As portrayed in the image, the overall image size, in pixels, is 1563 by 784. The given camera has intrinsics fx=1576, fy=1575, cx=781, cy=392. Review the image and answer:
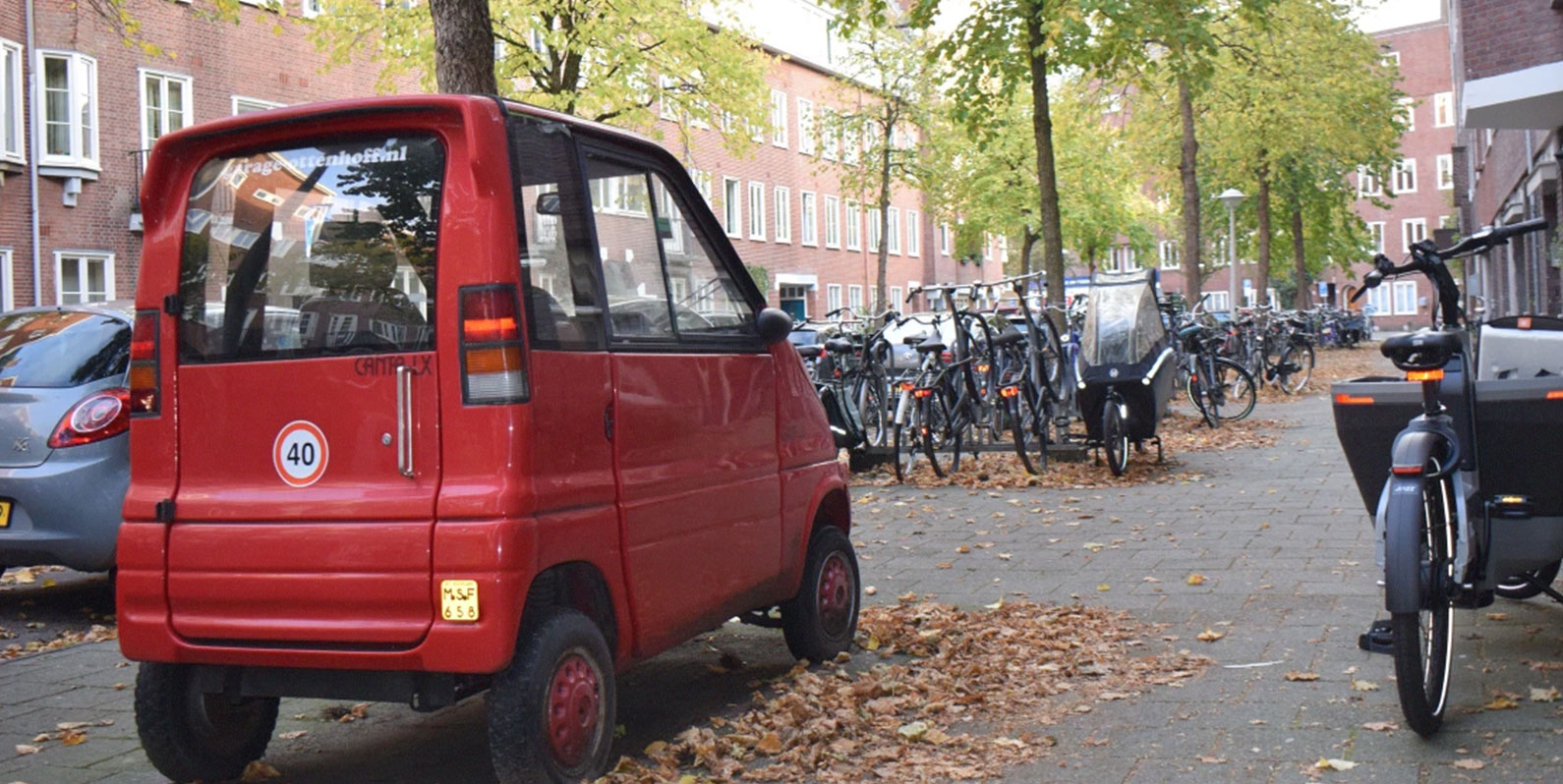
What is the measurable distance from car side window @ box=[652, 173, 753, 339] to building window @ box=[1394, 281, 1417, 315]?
289 feet

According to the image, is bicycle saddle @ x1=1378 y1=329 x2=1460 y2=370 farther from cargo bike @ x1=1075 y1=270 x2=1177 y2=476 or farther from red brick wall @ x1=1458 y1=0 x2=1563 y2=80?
red brick wall @ x1=1458 y1=0 x2=1563 y2=80

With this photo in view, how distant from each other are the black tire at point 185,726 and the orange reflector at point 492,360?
143 centimetres

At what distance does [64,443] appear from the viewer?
7.76 meters

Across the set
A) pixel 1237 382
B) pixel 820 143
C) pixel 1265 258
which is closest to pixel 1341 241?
pixel 1265 258

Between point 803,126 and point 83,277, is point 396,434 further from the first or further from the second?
point 803,126

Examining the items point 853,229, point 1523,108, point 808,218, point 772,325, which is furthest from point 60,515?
point 853,229

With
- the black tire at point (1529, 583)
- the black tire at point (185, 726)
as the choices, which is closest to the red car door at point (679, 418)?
the black tire at point (185, 726)

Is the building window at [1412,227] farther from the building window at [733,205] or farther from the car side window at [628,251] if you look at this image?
the car side window at [628,251]

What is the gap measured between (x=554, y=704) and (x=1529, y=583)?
12.4 ft

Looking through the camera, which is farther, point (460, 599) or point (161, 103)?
point (161, 103)

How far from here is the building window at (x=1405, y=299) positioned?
87438 millimetres

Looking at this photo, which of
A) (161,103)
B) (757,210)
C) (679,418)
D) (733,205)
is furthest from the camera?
(757,210)

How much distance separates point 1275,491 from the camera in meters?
11.6

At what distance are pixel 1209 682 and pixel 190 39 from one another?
26.3 m
